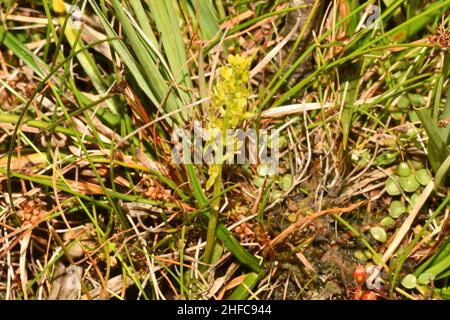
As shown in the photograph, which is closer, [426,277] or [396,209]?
[426,277]

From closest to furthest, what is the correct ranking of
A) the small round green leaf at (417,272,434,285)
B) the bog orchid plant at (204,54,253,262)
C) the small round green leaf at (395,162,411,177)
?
1. the bog orchid plant at (204,54,253,262)
2. the small round green leaf at (417,272,434,285)
3. the small round green leaf at (395,162,411,177)

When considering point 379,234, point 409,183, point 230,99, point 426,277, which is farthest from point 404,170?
point 230,99

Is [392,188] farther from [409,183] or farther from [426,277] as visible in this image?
[426,277]

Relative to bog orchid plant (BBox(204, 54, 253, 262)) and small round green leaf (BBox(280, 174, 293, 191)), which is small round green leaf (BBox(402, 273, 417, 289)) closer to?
small round green leaf (BBox(280, 174, 293, 191))

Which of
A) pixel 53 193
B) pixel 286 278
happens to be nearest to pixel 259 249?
pixel 286 278

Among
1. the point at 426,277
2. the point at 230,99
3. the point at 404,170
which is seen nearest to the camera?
the point at 230,99

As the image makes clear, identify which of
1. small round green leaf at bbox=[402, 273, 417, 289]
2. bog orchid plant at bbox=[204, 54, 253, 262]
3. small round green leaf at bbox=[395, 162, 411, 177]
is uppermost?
bog orchid plant at bbox=[204, 54, 253, 262]

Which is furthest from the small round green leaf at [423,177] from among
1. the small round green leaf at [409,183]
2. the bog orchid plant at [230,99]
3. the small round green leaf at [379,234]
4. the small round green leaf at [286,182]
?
the bog orchid plant at [230,99]

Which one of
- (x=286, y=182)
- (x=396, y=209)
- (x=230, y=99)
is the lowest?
(x=396, y=209)

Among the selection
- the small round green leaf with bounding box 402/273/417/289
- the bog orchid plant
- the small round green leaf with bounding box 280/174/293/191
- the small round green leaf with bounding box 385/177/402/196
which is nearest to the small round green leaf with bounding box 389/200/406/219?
the small round green leaf with bounding box 385/177/402/196

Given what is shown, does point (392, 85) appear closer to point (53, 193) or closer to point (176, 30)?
point (176, 30)

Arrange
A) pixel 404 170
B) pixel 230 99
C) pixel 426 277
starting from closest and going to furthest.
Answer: pixel 230 99, pixel 426 277, pixel 404 170
